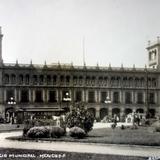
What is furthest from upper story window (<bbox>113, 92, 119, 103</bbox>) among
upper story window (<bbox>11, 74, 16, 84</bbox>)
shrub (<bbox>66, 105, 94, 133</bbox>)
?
shrub (<bbox>66, 105, 94, 133</bbox>)

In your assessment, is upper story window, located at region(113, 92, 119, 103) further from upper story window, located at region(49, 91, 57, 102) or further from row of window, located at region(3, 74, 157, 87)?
upper story window, located at region(49, 91, 57, 102)

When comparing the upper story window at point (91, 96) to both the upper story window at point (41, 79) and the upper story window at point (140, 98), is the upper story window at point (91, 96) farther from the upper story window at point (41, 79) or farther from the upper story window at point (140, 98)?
the upper story window at point (140, 98)

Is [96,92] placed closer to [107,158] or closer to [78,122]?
[78,122]

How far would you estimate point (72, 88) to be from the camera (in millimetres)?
24203

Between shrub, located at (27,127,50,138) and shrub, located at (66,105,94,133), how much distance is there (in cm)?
191

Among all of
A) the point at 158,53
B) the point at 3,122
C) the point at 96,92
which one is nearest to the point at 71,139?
the point at 3,122

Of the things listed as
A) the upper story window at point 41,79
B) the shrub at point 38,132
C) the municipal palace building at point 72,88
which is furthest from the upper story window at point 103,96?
A: the shrub at point 38,132

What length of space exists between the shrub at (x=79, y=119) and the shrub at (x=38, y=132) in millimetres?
1905

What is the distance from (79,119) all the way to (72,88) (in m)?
9.91

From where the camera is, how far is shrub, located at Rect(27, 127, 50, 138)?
12.3 meters

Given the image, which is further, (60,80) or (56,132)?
(60,80)

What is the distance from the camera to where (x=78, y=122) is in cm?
1425

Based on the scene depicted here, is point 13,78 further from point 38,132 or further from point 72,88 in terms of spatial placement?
point 38,132

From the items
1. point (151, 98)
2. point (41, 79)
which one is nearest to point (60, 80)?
point (41, 79)
